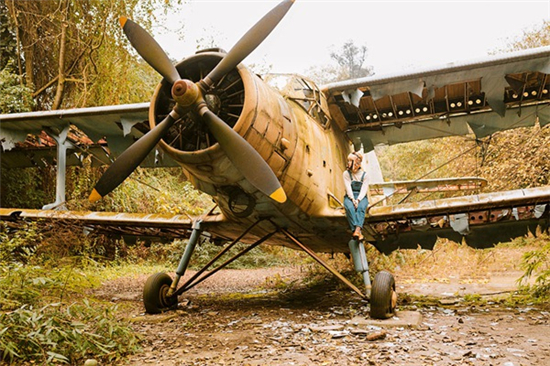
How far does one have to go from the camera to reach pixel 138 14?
13.1 meters

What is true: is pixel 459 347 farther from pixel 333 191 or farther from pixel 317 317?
pixel 333 191

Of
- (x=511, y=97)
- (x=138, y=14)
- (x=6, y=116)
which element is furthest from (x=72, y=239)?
(x=138, y=14)

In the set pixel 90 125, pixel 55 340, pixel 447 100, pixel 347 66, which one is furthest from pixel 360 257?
pixel 347 66

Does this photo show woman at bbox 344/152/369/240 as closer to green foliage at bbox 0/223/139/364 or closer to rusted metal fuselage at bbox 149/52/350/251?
rusted metal fuselage at bbox 149/52/350/251

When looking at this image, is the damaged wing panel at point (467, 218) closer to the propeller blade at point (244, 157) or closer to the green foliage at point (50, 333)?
the propeller blade at point (244, 157)

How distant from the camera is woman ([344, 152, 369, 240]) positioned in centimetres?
584

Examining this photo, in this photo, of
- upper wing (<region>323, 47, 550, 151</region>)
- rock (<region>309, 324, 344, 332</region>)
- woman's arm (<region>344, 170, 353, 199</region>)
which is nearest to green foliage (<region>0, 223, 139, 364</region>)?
rock (<region>309, 324, 344, 332</region>)

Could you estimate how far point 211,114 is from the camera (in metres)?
4.44

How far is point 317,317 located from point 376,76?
A: 11.5 feet

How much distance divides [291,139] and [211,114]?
1295mm

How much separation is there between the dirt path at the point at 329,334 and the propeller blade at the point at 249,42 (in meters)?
2.53

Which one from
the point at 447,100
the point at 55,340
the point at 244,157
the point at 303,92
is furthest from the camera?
the point at 447,100

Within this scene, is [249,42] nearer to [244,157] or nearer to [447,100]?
[244,157]

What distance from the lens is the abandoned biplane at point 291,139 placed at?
4.72 metres
